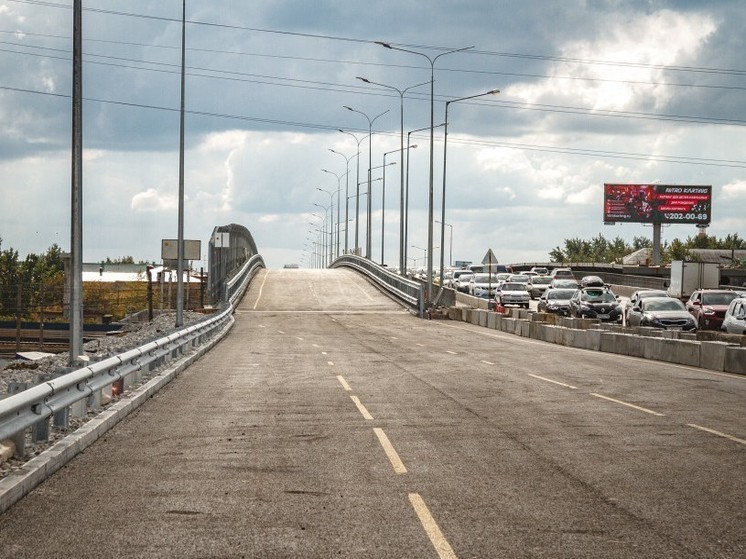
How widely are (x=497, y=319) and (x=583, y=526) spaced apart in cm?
3904

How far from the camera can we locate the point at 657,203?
112500 mm

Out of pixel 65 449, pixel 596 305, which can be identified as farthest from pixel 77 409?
pixel 596 305

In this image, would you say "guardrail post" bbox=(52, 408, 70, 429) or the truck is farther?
the truck

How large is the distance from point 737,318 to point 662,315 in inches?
223

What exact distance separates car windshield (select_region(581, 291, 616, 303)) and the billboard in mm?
65491

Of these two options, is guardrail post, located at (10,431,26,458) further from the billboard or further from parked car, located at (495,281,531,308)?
the billboard

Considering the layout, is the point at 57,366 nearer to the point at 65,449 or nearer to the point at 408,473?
the point at 65,449

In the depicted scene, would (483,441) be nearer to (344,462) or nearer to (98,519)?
(344,462)

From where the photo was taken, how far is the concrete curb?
870cm

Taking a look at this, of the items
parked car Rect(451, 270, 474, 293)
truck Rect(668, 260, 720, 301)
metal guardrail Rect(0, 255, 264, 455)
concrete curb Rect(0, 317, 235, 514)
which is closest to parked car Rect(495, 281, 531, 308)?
parked car Rect(451, 270, 474, 293)

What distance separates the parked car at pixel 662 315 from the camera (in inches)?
1423

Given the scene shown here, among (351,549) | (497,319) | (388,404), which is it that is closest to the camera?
(351,549)

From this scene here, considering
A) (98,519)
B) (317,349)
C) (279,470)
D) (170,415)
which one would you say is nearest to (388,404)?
(170,415)

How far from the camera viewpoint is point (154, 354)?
1944 cm
